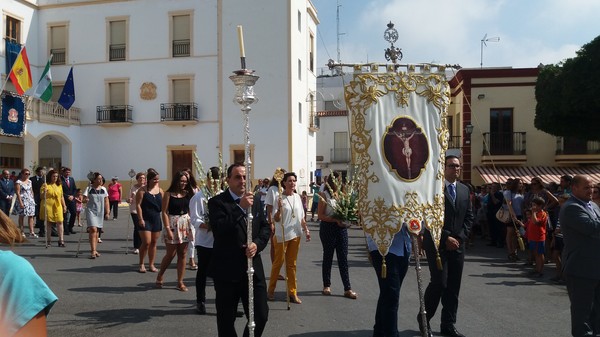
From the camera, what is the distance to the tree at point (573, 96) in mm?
18531

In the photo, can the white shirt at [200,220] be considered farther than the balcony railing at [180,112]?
No

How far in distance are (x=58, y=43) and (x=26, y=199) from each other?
24.1 m

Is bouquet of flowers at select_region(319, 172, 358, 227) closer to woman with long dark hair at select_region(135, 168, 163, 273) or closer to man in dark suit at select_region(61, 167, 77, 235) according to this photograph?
woman with long dark hair at select_region(135, 168, 163, 273)

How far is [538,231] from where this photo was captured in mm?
10906

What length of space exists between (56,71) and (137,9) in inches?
265

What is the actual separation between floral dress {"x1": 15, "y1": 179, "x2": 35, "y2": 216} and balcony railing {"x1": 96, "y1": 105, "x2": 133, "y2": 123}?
19760mm

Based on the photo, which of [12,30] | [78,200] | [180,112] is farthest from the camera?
[180,112]

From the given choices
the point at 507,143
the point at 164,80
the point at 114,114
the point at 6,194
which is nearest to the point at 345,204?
the point at 6,194

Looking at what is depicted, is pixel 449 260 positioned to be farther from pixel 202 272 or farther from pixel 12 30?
pixel 12 30

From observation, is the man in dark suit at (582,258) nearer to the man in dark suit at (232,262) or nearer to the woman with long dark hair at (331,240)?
the man in dark suit at (232,262)


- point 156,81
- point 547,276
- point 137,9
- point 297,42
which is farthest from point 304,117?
point 547,276

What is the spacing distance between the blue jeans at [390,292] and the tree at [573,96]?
51.3 feet

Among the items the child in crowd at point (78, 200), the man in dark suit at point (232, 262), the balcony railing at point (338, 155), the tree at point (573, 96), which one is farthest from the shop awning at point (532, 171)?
the man in dark suit at point (232, 262)

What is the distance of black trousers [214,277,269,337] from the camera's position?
201 inches
